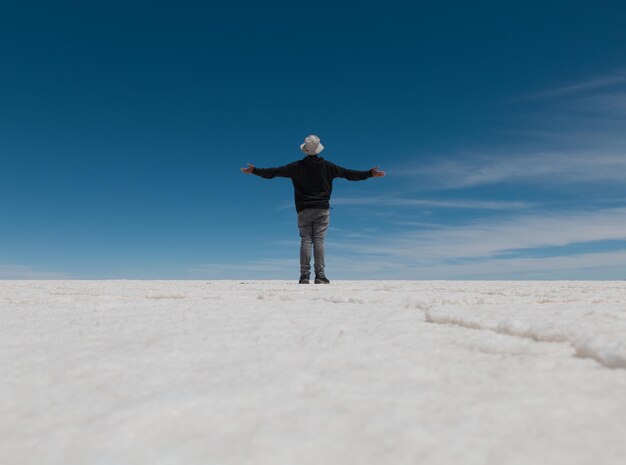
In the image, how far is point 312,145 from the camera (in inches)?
237

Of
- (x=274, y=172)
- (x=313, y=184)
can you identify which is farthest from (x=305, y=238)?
(x=274, y=172)

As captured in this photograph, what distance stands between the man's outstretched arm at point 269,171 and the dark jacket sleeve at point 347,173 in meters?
0.60

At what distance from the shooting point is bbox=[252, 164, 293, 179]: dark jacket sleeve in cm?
609

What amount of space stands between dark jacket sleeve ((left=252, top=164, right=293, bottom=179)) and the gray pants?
577 mm
